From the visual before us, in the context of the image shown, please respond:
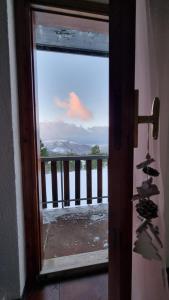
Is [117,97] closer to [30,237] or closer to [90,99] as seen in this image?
[30,237]

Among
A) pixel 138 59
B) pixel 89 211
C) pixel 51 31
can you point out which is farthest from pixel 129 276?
pixel 89 211

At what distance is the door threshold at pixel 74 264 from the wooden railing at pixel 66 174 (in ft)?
3.28

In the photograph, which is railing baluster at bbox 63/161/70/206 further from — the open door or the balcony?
the open door

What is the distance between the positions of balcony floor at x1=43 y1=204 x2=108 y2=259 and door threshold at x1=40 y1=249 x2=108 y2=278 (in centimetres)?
8

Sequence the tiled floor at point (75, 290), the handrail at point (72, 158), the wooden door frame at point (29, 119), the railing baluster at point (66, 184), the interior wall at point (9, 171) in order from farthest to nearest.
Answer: the railing baluster at point (66, 184) < the handrail at point (72, 158) < the tiled floor at point (75, 290) < the wooden door frame at point (29, 119) < the interior wall at point (9, 171)

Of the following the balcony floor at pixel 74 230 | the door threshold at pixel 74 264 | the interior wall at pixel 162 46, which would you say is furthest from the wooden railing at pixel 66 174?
the interior wall at pixel 162 46

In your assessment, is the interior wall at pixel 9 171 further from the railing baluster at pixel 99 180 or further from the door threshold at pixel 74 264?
the railing baluster at pixel 99 180

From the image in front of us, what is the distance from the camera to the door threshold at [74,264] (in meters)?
1.37

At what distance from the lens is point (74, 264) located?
4.77ft

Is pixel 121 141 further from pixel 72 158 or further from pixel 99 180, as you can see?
pixel 99 180

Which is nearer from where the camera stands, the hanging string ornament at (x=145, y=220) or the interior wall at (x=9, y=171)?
the hanging string ornament at (x=145, y=220)

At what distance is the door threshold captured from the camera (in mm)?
1371

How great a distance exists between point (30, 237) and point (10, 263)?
189 mm

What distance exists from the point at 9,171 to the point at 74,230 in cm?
130
